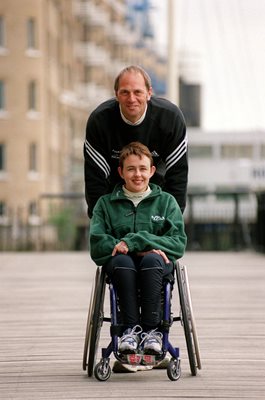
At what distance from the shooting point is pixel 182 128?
753 centimetres

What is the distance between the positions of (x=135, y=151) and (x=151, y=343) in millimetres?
994

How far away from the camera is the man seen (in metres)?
7.31

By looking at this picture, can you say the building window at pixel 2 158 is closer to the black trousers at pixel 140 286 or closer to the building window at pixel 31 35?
the building window at pixel 31 35

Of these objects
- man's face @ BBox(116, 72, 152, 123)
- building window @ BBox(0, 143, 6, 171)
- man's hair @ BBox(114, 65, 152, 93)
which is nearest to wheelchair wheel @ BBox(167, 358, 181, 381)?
man's face @ BBox(116, 72, 152, 123)

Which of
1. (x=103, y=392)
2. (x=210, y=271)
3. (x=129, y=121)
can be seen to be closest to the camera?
(x=103, y=392)

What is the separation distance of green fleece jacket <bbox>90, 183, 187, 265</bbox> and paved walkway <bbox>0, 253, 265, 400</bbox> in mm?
684

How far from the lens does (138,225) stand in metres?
7.15

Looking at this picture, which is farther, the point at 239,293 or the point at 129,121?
the point at 239,293

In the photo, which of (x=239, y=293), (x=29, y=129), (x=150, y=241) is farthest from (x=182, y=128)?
(x=29, y=129)

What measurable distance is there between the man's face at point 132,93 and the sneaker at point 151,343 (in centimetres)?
117

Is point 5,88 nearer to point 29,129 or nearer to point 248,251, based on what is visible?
point 29,129

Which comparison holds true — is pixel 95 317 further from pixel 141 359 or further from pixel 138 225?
pixel 138 225

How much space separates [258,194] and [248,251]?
1.92 metres

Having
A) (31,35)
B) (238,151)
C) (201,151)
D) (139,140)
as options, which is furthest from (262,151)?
(139,140)
